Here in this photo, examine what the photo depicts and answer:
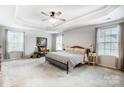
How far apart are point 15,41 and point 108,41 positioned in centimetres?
645

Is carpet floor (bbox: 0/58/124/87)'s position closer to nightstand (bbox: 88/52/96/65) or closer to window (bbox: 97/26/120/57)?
window (bbox: 97/26/120/57)

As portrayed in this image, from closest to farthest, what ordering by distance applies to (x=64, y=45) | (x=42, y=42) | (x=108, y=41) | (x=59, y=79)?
(x=59, y=79) → (x=108, y=41) → (x=64, y=45) → (x=42, y=42)

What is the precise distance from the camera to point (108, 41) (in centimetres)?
511

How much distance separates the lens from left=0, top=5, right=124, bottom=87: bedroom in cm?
326

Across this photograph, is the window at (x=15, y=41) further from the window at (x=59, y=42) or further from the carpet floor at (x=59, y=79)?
the carpet floor at (x=59, y=79)

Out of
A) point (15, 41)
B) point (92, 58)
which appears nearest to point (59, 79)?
point (92, 58)

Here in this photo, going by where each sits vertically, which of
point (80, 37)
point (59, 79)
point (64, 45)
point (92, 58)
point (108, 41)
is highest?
point (80, 37)

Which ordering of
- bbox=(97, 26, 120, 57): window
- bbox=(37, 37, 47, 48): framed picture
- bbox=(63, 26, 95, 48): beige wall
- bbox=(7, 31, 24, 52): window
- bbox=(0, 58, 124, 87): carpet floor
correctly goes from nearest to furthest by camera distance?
1. bbox=(0, 58, 124, 87): carpet floor
2. bbox=(97, 26, 120, 57): window
3. bbox=(63, 26, 95, 48): beige wall
4. bbox=(7, 31, 24, 52): window
5. bbox=(37, 37, 47, 48): framed picture

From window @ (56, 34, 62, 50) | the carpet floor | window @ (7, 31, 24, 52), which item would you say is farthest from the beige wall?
window @ (7, 31, 24, 52)

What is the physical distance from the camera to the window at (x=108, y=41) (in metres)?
4.72

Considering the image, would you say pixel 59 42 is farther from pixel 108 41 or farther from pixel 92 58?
pixel 108 41

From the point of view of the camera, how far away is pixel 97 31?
5.50m
